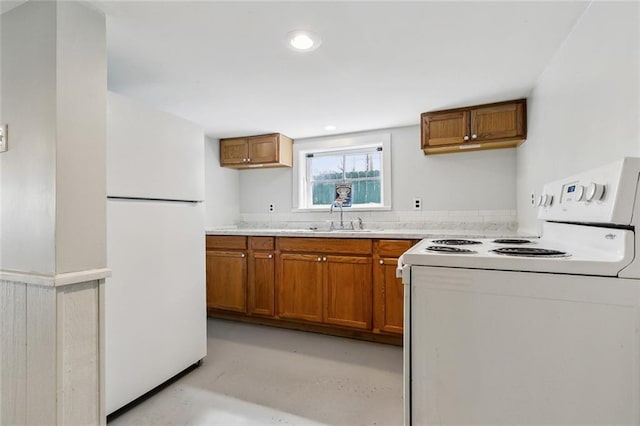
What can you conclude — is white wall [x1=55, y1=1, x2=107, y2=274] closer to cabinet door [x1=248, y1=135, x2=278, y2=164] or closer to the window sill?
cabinet door [x1=248, y1=135, x2=278, y2=164]

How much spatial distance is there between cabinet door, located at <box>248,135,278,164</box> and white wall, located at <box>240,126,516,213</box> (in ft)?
3.88

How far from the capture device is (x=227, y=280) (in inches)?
132

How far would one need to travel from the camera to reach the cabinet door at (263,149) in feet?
12.0

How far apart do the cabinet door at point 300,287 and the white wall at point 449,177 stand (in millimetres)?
1158

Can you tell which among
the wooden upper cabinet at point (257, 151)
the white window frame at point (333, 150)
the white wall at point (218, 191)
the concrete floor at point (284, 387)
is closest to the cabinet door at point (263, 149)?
the wooden upper cabinet at point (257, 151)

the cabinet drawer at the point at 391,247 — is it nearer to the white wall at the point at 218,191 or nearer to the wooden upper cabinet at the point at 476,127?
the wooden upper cabinet at the point at 476,127

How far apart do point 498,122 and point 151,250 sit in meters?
2.81

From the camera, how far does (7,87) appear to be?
1.48 m

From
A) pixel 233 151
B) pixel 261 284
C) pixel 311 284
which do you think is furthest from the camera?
pixel 233 151

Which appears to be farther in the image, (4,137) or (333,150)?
(333,150)

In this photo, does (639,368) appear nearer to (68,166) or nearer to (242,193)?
(68,166)

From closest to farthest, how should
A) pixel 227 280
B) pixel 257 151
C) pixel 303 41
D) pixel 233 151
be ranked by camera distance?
pixel 303 41, pixel 227 280, pixel 257 151, pixel 233 151

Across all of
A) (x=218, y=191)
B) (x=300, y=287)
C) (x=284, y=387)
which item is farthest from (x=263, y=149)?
(x=284, y=387)

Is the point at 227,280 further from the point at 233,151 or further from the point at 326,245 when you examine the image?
the point at 233,151
